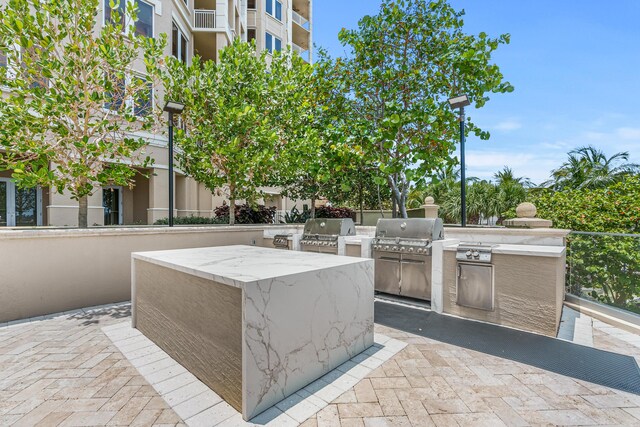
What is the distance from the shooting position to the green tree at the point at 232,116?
731cm

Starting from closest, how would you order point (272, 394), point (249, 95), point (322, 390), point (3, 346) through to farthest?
point (272, 394) → point (322, 390) → point (3, 346) → point (249, 95)

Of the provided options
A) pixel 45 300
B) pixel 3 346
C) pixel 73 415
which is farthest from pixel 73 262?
pixel 73 415

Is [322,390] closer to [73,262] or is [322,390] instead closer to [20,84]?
[73,262]

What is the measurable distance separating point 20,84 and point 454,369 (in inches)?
301

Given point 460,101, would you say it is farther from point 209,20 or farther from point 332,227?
point 209,20

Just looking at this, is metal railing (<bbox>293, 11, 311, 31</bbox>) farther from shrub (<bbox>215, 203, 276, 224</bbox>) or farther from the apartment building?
shrub (<bbox>215, 203, 276, 224</bbox>)

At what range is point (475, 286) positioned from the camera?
4.77 meters

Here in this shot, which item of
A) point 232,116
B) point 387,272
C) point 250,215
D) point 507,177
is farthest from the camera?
point 507,177

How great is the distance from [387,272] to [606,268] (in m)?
3.61

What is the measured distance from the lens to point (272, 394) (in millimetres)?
2607

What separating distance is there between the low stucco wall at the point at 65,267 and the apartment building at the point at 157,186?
2.11 meters

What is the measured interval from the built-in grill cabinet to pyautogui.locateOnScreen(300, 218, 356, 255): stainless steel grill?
8.44 ft

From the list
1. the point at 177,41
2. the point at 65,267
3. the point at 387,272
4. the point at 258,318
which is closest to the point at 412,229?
the point at 387,272

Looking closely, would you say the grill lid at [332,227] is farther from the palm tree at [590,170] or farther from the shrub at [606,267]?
the palm tree at [590,170]
